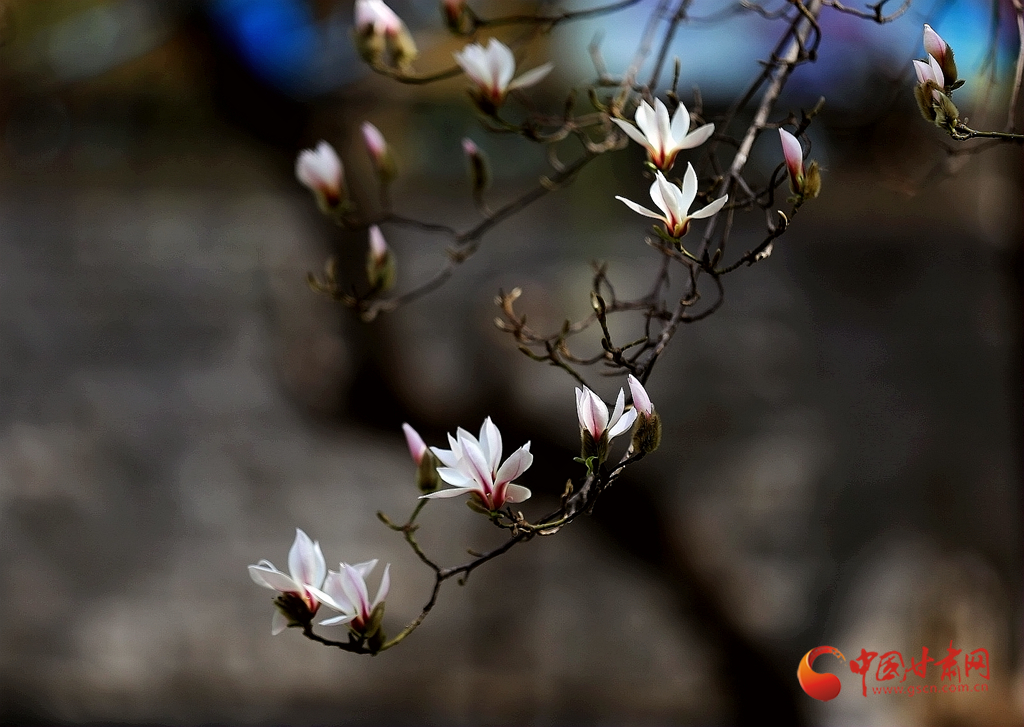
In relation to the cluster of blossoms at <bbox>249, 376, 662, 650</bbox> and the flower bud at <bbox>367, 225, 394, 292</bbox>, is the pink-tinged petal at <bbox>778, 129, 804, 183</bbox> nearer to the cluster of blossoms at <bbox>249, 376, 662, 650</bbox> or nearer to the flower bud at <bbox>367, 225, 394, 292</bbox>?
the cluster of blossoms at <bbox>249, 376, 662, 650</bbox>

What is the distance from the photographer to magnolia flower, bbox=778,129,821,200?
12.1 inches

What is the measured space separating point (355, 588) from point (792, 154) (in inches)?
9.6

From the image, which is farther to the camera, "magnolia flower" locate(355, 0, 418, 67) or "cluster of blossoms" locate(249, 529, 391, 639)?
"magnolia flower" locate(355, 0, 418, 67)

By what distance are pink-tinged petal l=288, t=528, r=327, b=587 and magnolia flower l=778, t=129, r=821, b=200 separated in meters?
0.24

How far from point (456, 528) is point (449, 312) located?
0.35m

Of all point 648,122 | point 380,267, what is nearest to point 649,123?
point 648,122

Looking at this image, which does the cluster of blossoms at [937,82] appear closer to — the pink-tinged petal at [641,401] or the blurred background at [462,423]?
the pink-tinged petal at [641,401]

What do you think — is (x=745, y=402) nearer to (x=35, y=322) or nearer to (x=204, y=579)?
(x=204, y=579)

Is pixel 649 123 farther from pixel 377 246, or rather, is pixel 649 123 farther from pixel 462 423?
pixel 462 423

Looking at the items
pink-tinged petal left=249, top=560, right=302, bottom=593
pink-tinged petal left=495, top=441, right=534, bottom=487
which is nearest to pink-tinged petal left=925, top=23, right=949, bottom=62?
pink-tinged petal left=495, top=441, right=534, bottom=487

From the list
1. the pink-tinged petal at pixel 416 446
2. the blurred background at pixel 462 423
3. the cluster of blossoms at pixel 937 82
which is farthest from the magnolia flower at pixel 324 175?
the blurred background at pixel 462 423

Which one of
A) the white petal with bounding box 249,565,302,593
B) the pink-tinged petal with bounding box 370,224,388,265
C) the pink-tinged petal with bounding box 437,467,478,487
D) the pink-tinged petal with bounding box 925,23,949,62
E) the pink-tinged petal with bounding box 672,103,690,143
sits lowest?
the white petal with bounding box 249,565,302,593

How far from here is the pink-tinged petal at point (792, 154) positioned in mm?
308

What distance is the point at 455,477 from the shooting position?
298mm
